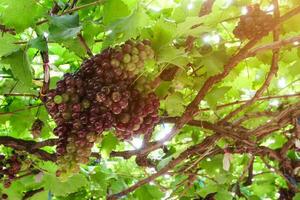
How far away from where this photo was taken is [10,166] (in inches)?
88.3

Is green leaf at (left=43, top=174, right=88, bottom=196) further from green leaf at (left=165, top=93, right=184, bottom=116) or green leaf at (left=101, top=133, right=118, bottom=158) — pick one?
green leaf at (left=165, top=93, right=184, bottom=116)

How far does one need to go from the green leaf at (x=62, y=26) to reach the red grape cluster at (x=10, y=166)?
2.90 ft

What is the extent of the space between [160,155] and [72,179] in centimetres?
71

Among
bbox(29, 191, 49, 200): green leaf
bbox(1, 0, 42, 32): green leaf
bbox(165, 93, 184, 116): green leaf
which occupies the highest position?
bbox(1, 0, 42, 32): green leaf

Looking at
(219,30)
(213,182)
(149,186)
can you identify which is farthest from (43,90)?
(213,182)

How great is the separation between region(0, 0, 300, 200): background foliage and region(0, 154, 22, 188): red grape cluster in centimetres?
6

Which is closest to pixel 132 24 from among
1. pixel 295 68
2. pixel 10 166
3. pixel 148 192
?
pixel 295 68

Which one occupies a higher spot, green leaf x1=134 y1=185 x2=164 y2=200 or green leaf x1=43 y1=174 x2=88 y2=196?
green leaf x1=43 y1=174 x2=88 y2=196

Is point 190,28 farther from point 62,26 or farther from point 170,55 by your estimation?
point 62,26

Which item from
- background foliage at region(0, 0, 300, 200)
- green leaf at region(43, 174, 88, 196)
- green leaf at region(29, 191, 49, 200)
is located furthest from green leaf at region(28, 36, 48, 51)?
green leaf at region(29, 191, 49, 200)

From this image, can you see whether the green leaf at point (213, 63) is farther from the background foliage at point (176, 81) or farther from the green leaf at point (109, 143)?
the green leaf at point (109, 143)

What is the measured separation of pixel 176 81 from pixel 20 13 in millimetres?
614

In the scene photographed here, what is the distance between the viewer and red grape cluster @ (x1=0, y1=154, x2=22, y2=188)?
222 cm

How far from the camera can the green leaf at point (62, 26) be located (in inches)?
58.8
